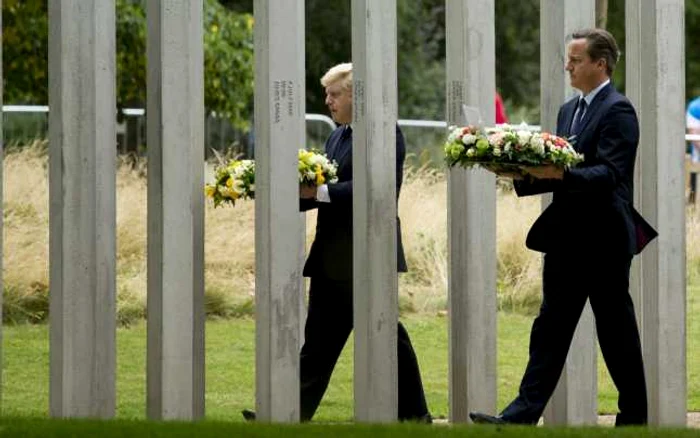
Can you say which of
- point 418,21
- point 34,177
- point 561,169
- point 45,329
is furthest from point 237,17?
point 561,169

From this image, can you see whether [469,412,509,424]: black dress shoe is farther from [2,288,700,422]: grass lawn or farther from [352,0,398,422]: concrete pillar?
[2,288,700,422]: grass lawn

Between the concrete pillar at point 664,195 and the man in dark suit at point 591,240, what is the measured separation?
0.52 m

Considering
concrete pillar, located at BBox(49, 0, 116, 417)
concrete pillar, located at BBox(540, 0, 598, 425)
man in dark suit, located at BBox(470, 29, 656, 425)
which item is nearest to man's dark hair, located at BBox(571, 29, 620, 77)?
man in dark suit, located at BBox(470, 29, 656, 425)

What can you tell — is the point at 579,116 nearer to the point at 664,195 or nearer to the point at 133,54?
the point at 664,195

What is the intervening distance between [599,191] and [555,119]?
106 cm

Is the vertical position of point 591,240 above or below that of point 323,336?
above

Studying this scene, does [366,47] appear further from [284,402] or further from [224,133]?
[224,133]

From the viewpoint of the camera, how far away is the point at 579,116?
9.00 m

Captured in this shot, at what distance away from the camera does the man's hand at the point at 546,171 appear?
28.1ft

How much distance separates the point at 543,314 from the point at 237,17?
51.7 feet

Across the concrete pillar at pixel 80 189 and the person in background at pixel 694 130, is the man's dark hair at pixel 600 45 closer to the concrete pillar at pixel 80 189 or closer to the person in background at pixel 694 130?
the concrete pillar at pixel 80 189

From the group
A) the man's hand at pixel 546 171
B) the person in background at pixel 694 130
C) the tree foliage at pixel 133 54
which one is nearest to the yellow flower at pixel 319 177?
the man's hand at pixel 546 171

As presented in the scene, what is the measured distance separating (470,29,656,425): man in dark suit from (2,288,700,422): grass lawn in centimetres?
222

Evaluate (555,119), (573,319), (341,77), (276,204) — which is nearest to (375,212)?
(276,204)
